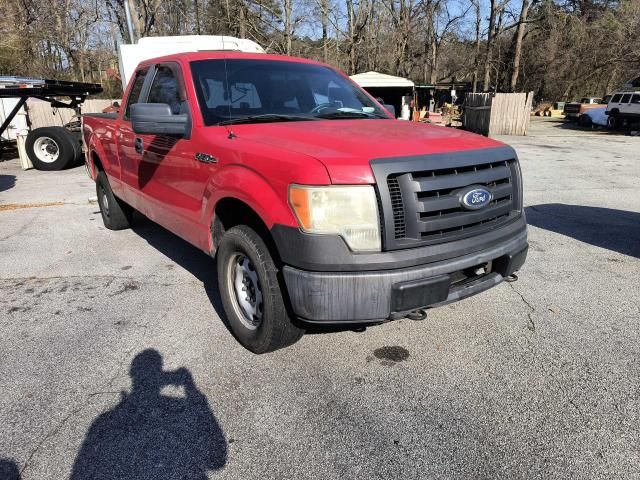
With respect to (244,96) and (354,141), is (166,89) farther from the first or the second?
(354,141)

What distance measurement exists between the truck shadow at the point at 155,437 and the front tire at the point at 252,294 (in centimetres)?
49

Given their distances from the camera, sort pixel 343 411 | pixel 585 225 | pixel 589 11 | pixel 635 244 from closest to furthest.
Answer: pixel 343 411 < pixel 635 244 < pixel 585 225 < pixel 589 11

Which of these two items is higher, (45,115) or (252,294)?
(45,115)

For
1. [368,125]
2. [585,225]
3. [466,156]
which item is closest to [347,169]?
[466,156]

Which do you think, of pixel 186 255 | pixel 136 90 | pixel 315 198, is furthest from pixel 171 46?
pixel 315 198

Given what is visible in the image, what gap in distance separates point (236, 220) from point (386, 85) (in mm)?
21064

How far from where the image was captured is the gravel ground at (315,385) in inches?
85.2

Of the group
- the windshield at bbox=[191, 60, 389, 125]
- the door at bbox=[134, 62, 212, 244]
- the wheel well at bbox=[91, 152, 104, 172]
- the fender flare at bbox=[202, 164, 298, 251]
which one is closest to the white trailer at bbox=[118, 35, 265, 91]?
the wheel well at bbox=[91, 152, 104, 172]

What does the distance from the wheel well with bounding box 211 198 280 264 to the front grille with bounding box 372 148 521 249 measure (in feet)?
2.37

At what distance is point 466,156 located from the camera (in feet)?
8.57

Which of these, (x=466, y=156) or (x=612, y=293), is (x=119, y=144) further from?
(x=612, y=293)

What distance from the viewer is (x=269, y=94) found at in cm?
355

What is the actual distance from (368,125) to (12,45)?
27.5 m

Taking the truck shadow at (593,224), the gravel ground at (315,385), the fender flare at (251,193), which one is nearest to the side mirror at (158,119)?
the fender flare at (251,193)
